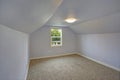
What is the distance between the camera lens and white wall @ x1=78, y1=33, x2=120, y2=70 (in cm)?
315

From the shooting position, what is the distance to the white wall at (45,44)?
15.2 ft

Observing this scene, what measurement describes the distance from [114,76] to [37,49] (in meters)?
3.86

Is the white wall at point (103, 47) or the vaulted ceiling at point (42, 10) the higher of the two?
the vaulted ceiling at point (42, 10)

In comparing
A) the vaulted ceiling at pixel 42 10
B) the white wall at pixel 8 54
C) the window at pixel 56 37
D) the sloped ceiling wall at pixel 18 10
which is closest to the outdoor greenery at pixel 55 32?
the window at pixel 56 37

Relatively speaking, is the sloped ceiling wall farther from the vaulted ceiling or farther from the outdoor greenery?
the outdoor greenery

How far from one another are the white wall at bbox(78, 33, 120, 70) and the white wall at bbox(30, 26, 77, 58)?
1.01m

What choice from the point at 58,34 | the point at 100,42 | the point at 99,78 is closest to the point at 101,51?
the point at 100,42

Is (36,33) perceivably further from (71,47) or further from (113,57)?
(113,57)

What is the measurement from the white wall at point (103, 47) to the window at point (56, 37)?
160cm

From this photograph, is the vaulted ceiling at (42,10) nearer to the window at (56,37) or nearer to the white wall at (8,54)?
the white wall at (8,54)

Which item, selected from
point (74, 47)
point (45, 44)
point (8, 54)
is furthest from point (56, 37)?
point (8, 54)

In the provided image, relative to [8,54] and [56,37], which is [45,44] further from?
[8,54]

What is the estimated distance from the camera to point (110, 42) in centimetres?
338

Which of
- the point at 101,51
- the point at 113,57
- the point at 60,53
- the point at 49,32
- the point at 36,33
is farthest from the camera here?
the point at 60,53
